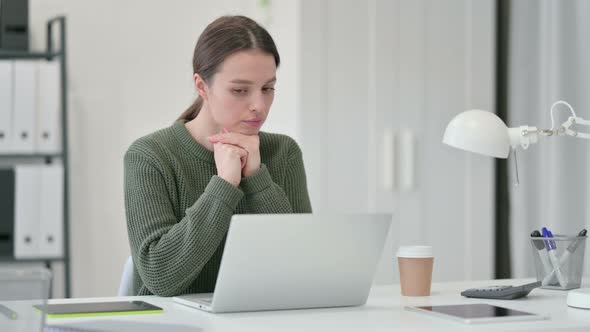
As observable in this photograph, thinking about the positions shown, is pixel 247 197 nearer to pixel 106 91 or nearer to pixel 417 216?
pixel 417 216

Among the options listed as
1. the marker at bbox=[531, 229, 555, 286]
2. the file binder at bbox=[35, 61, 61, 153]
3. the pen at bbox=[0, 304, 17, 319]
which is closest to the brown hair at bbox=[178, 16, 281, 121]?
the marker at bbox=[531, 229, 555, 286]

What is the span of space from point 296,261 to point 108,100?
2353mm

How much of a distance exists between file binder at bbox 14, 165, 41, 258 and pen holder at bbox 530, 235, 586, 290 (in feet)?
6.83

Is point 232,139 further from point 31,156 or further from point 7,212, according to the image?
point 31,156

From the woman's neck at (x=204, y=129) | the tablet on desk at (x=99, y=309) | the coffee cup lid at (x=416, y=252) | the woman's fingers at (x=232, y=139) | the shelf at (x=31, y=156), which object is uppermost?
the woman's neck at (x=204, y=129)

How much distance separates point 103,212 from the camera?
12.1 feet

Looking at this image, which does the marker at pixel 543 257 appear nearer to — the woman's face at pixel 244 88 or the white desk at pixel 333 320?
the white desk at pixel 333 320

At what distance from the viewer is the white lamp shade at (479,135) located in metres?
1.79

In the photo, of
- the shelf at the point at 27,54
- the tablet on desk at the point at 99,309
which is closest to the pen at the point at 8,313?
the tablet on desk at the point at 99,309

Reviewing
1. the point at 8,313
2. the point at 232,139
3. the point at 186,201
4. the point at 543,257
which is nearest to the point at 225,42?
the point at 232,139

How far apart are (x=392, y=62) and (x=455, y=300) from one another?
1.70 meters

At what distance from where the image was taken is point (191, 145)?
6.73 feet

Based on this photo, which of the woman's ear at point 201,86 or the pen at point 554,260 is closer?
the pen at point 554,260

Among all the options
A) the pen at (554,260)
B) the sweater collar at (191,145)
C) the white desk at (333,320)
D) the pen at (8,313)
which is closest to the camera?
the pen at (8,313)
